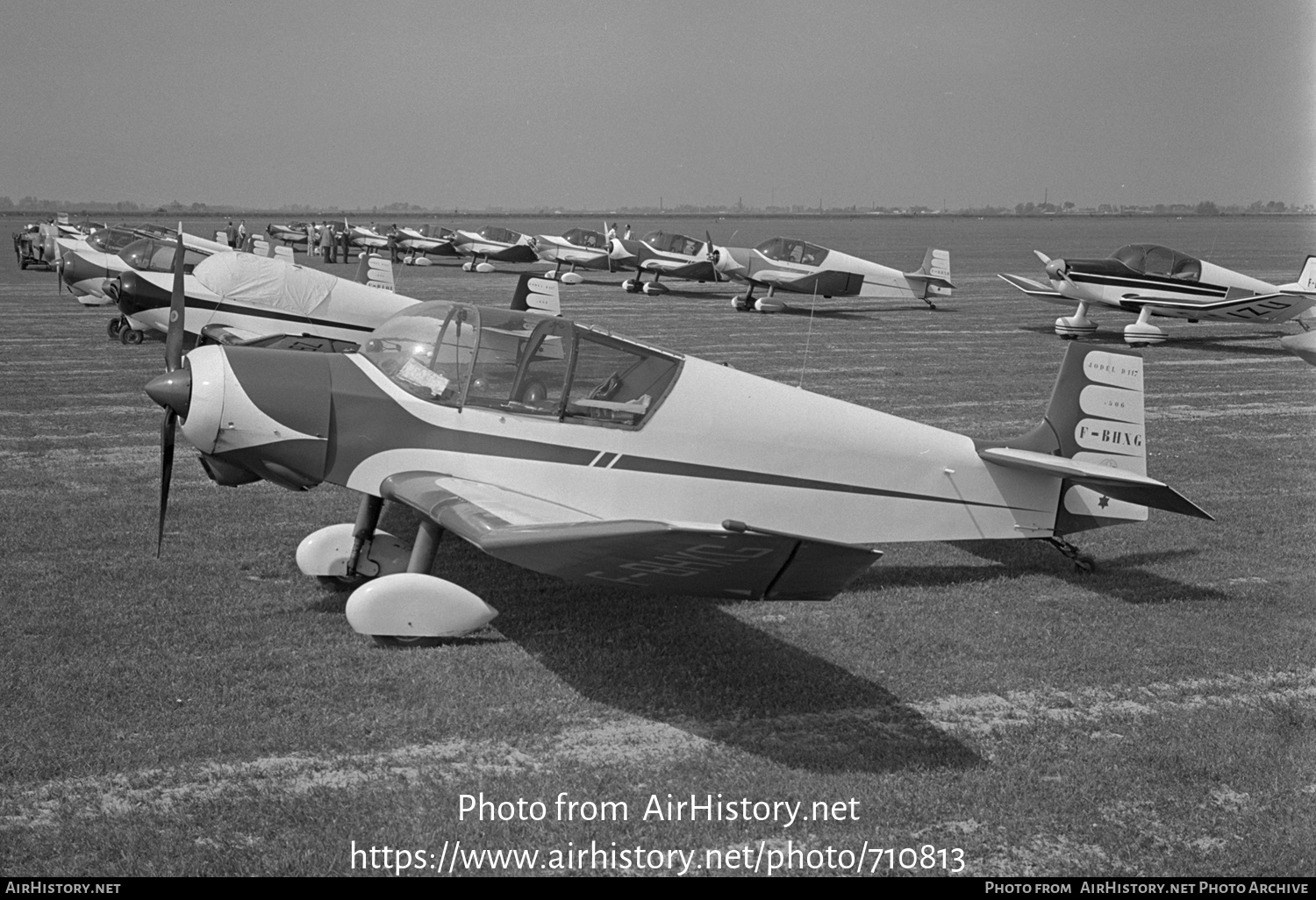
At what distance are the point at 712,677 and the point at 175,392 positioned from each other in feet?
10.9

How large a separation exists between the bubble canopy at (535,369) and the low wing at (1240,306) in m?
16.4

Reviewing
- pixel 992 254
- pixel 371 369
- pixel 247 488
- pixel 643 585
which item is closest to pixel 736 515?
pixel 643 585

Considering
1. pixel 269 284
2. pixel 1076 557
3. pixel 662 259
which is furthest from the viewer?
pixel 662 259

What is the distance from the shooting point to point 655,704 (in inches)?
201

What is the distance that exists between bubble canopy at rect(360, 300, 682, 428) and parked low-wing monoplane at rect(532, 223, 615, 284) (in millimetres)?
27593

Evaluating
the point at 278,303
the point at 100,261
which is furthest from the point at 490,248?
the point at 278,303

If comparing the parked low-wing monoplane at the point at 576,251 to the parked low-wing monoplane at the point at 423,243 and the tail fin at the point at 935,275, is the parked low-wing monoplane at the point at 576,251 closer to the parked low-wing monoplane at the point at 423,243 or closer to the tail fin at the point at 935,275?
the parked low-wing monoplane at the point at 423,243

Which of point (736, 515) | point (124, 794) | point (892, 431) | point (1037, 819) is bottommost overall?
point (124, 794)

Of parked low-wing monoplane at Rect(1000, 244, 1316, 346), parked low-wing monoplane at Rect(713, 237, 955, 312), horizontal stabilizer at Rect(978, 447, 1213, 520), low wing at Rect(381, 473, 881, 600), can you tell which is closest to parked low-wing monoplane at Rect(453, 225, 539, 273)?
parked low-wing monoplane at Rect(713, 237, 955, 312)

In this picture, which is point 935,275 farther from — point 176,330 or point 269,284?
point 176,330

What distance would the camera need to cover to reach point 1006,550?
749 centimetres

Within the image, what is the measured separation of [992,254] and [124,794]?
52.3 m

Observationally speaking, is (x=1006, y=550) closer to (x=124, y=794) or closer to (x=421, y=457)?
(x=421, y=457)
